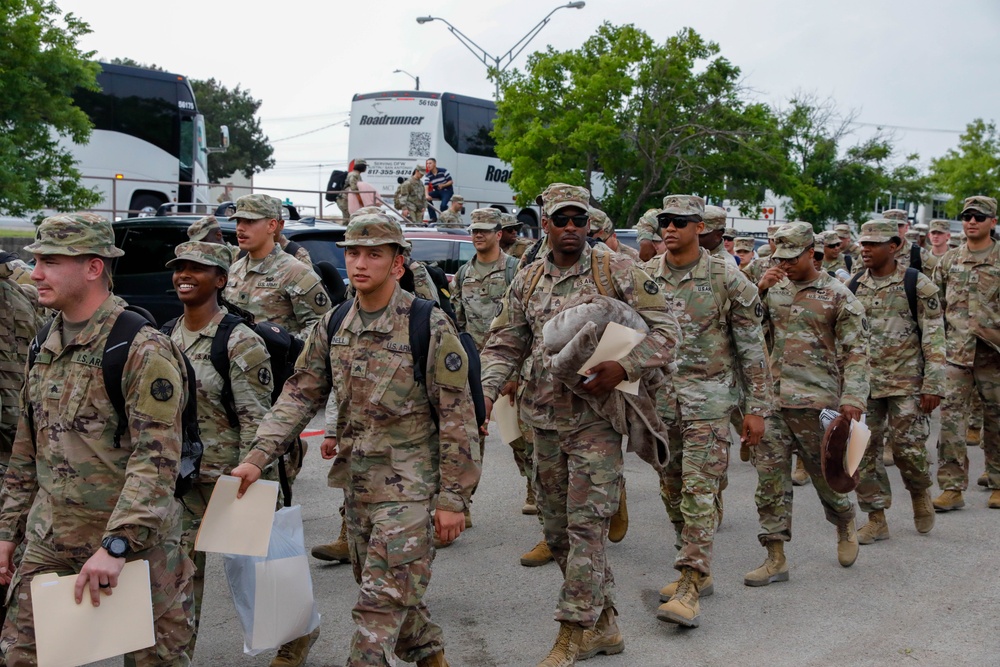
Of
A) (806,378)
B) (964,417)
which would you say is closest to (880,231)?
(806,378)

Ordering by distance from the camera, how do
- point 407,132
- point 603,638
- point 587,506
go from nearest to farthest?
1. point 587,506
2. point 603,638
3. point 407,132

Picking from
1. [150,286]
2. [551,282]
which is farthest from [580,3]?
[551,282]

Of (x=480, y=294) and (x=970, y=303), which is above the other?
(x=970, y=303)

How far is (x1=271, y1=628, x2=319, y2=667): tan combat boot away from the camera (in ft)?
17.1

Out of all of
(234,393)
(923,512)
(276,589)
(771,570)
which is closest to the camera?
(276,589)

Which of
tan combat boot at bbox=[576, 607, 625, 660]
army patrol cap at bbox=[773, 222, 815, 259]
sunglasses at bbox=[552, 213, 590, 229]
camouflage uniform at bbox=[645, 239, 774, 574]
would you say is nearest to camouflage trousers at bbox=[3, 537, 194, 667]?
tan combat boot at bbox=[576, 607, 625, 660]

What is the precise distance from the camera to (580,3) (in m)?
27.0

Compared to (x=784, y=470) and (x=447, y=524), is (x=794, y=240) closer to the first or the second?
(x=784, y=470)

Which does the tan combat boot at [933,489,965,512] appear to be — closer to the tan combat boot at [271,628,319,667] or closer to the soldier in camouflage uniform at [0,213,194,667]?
the tan combat boot at [271,628,319,667]

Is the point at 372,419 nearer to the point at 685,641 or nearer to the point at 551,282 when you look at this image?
the point at 551,282

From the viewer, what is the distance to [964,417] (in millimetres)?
A: 8984

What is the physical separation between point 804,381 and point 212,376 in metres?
3.86

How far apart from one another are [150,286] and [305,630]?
28.3ft

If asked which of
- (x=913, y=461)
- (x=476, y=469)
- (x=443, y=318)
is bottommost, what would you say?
(x=913, y=461)
